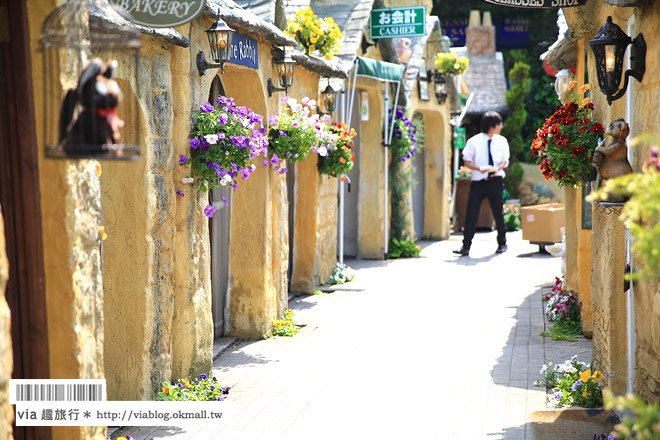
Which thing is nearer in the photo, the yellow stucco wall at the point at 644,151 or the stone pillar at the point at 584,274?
the yellow stucco wall at the point at 644,151

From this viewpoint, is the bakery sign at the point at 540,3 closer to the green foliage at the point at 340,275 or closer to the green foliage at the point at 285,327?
the green foliage at the point at 285,327

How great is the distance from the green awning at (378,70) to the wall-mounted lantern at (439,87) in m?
3.91

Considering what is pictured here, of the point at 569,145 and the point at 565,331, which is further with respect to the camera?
the point at 565,331

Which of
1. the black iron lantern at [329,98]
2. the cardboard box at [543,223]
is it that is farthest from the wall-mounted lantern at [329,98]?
the cardboard box at [543,223]

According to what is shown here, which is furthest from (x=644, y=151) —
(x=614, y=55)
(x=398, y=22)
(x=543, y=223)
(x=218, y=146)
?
(x=543, y=223)

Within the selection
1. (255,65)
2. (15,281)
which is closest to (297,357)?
(255,65)

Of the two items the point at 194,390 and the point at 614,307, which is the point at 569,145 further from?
the point at 194,390

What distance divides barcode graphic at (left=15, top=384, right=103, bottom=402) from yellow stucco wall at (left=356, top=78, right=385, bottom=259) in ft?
30.8

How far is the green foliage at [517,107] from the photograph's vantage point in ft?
67.1

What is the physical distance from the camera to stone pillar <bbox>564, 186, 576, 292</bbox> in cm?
852

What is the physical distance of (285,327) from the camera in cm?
807

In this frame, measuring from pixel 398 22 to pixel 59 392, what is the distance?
9.32 m

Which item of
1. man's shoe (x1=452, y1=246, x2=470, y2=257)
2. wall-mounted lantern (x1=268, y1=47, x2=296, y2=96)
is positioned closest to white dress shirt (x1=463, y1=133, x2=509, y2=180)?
man's shoe (x1=452, y1=246, x2=470, y2=257)

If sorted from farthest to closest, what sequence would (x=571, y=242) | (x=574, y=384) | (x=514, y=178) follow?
(x=514, y=178), (x=571, y=242), (x=574, y=384)
